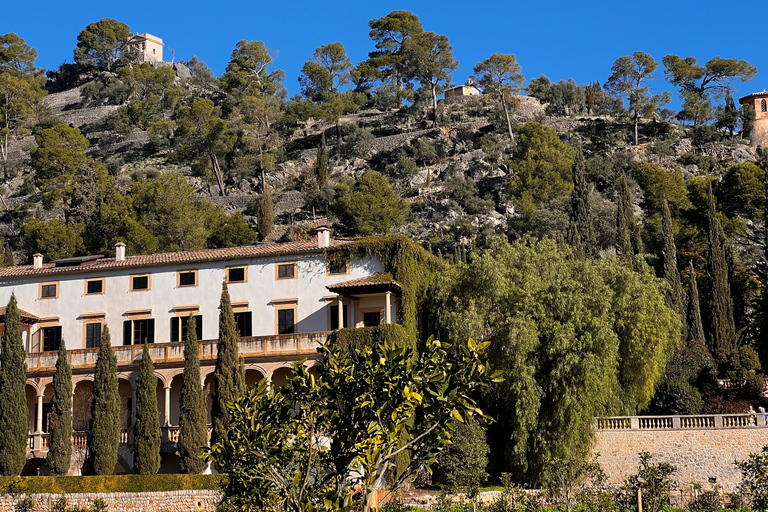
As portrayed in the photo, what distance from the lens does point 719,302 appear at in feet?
157

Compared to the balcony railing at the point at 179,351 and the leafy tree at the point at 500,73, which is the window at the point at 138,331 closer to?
the balcony railing at the point at 179,351

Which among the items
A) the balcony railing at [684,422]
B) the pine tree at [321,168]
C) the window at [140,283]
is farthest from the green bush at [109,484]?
the pine tree at [321,168]

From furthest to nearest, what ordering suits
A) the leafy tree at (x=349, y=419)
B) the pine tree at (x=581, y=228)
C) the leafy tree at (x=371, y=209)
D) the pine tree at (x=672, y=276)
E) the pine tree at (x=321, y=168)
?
the pine tree at (x=321, y=168)
the leafy tree at (x=371, y=209)
the pine tree at (x=581, y=228)
the pine tree at (x=672, y=276)
the leafy tree at (x=349, y=419)

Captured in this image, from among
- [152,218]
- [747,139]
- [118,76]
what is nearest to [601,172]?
[747,139]

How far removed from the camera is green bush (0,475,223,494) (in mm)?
31112

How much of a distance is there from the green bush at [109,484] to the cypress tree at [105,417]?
338cm

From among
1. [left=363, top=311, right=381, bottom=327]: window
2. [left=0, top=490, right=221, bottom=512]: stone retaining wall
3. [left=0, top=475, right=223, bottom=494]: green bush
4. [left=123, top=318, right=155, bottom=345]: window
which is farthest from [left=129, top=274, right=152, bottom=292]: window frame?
[left=0, top=490, right=221, bottom=512]: stone retaining wall

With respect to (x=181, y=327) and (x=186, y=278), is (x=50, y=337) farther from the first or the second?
(x=186, y=278)

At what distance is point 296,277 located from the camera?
40656 millimetres

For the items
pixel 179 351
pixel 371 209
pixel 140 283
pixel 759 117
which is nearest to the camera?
Result: pixel 179 351

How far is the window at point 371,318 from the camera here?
3906 cm

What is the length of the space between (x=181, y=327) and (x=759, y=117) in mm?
76963

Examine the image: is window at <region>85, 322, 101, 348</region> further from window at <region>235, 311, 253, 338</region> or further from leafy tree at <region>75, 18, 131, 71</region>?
leafy tree at <region>75, 18, 131, 71</region>

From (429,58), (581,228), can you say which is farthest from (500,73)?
(581,228)
